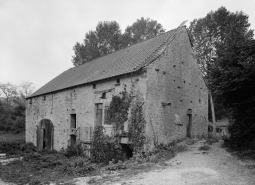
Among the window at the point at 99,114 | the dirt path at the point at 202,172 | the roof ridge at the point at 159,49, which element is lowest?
the dirt path at the point at 202,172

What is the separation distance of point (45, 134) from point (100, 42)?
671 inches

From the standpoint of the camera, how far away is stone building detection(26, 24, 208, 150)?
13211mm

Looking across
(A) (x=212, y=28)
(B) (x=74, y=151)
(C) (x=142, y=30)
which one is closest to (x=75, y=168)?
(B) (x=74, y=151)

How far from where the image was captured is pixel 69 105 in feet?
59.3

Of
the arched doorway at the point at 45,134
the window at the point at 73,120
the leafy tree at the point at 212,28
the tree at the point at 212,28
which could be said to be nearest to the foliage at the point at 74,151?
the window at the point at 73,120

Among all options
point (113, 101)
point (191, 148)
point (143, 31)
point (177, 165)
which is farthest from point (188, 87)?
point (143, 31)

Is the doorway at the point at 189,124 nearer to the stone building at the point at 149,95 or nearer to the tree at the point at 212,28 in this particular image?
the stone building at the point at 149,95

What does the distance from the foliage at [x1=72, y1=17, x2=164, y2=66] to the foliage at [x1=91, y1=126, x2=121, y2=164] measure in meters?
19.9

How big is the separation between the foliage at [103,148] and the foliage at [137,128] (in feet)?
3.86

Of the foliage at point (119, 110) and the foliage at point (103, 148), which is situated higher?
the foliage at point (119, 110)

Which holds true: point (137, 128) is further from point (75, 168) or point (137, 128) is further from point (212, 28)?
point (212, 28)

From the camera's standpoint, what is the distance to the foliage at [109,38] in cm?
3295

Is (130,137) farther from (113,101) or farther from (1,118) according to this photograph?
(1,118)

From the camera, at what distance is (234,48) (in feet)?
38.1
